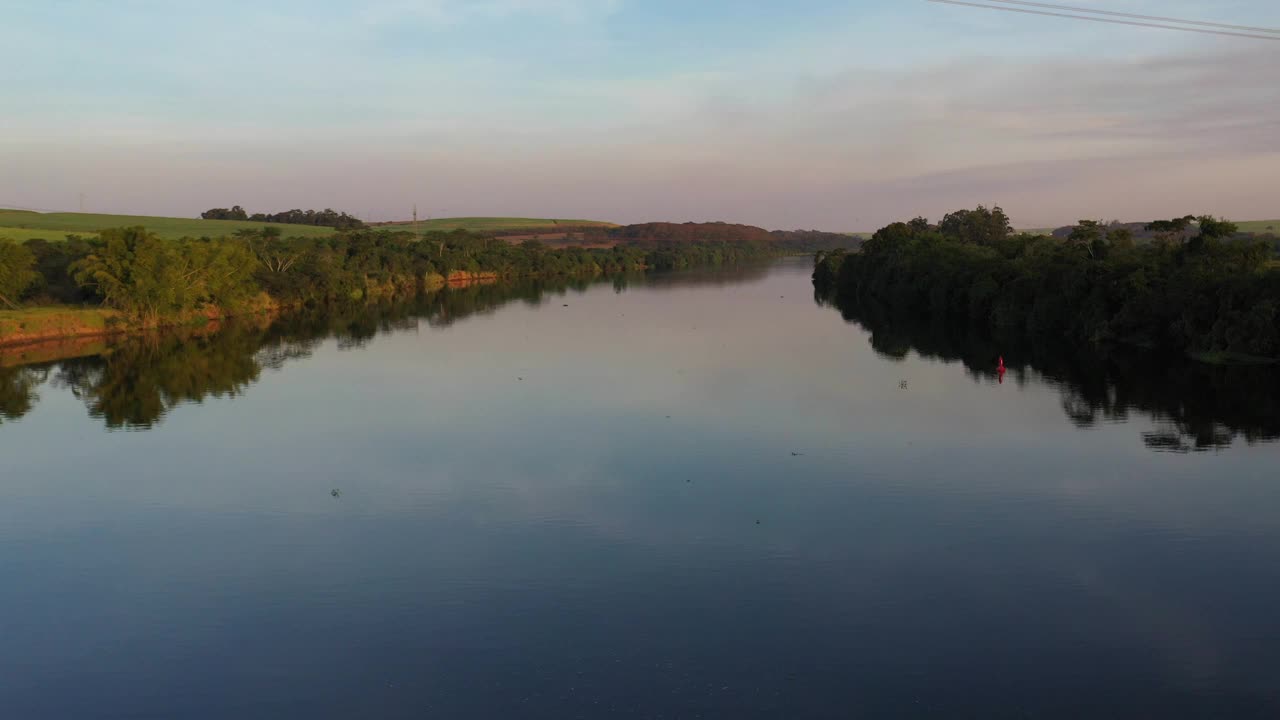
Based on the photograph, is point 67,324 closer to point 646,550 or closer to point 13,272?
point 13,272

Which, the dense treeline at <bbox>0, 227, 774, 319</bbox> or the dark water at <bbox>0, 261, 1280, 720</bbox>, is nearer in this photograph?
the dark water at <bbox>0, 261, 1280, 720</bbox>

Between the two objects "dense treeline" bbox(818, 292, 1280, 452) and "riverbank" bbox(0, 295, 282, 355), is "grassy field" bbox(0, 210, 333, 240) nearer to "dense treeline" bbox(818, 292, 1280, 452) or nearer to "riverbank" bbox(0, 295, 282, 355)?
"riverbank" bbox(0, 295, 282, 355)

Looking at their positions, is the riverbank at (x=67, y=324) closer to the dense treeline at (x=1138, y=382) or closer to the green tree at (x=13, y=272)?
the green tree at (x=13, y=272)

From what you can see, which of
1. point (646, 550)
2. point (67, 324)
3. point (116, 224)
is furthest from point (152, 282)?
point (116, 224)

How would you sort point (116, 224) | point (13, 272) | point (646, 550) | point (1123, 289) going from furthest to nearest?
point (116, 224) → point (13, 272) → point (1123, 289) → point (646, 550)

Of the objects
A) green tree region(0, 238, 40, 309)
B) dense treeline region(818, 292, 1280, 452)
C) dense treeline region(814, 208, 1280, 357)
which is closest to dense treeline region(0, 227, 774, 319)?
green tree region(0, 238, 40, 309)

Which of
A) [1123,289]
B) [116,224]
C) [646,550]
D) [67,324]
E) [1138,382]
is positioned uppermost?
[116,224]
